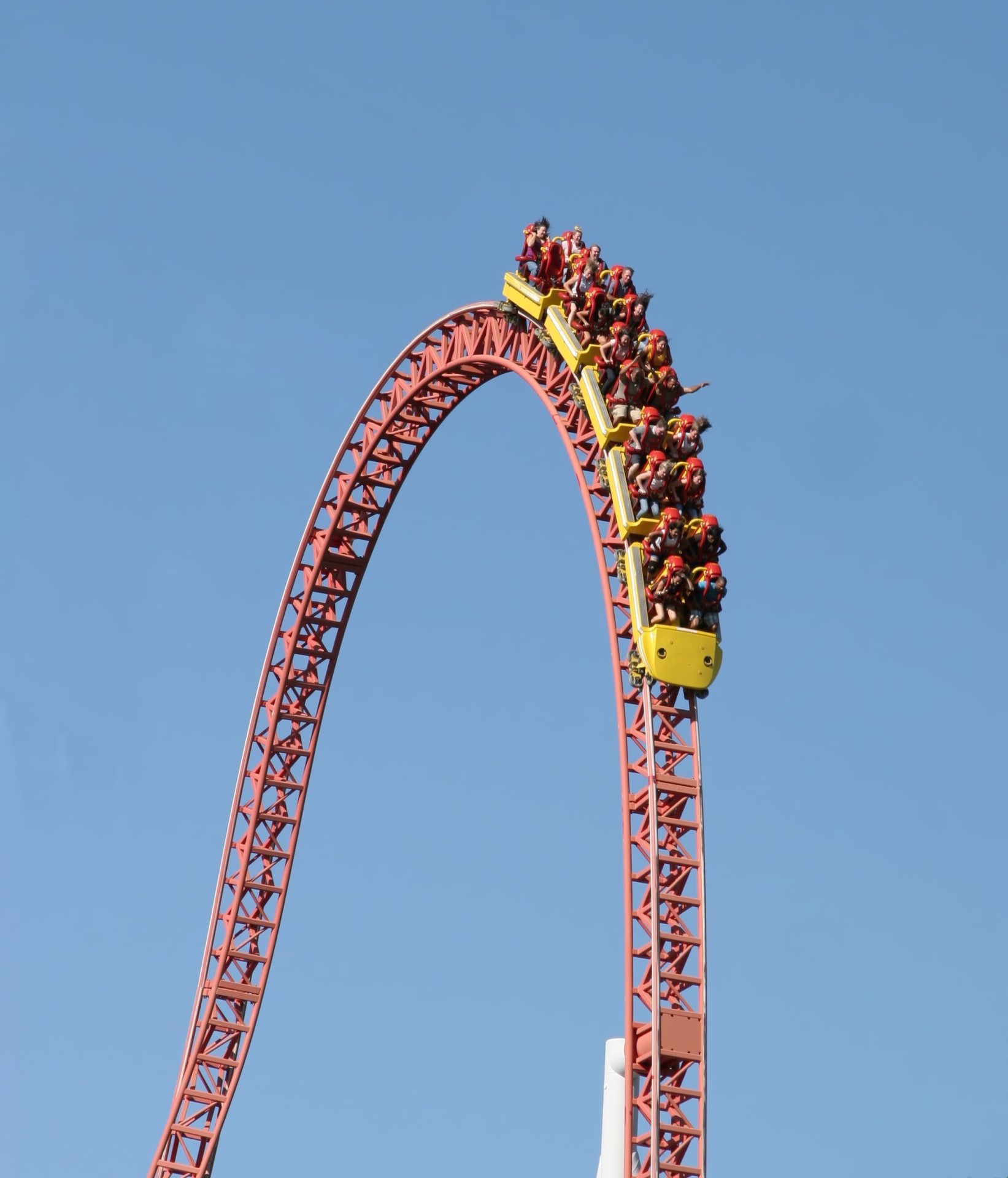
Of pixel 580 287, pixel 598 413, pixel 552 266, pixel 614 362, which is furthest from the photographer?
pixel 552 266

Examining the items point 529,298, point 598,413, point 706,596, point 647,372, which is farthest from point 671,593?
point 529,298

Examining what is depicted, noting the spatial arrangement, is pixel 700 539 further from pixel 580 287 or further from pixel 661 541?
pixel 580 287

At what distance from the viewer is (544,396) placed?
35906 mm

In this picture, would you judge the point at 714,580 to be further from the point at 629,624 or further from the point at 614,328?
the point at 614,328

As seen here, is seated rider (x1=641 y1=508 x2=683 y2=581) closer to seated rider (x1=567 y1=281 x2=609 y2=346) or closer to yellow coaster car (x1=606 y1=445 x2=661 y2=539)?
yellow coaster car (x1=606 y1=445 x2=661 y2=539)

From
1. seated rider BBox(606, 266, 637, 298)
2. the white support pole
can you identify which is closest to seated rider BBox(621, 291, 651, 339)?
seated rider BBox(606, 266, 637, 298)

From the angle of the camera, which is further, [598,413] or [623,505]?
[598,413]

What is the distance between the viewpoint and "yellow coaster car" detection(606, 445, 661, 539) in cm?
3388

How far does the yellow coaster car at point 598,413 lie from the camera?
1352 inches

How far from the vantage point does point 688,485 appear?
3431 centimetres

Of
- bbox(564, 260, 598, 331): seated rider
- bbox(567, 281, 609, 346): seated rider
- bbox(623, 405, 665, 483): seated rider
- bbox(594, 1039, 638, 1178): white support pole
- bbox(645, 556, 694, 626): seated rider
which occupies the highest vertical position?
bbox(564, 260, 598, 331): seated rider

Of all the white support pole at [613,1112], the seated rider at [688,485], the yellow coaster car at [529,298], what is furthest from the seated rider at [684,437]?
the white support pole at [613,1112]

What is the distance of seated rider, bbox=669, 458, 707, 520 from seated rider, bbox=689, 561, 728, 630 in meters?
0.86

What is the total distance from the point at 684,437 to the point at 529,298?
10.6ft
